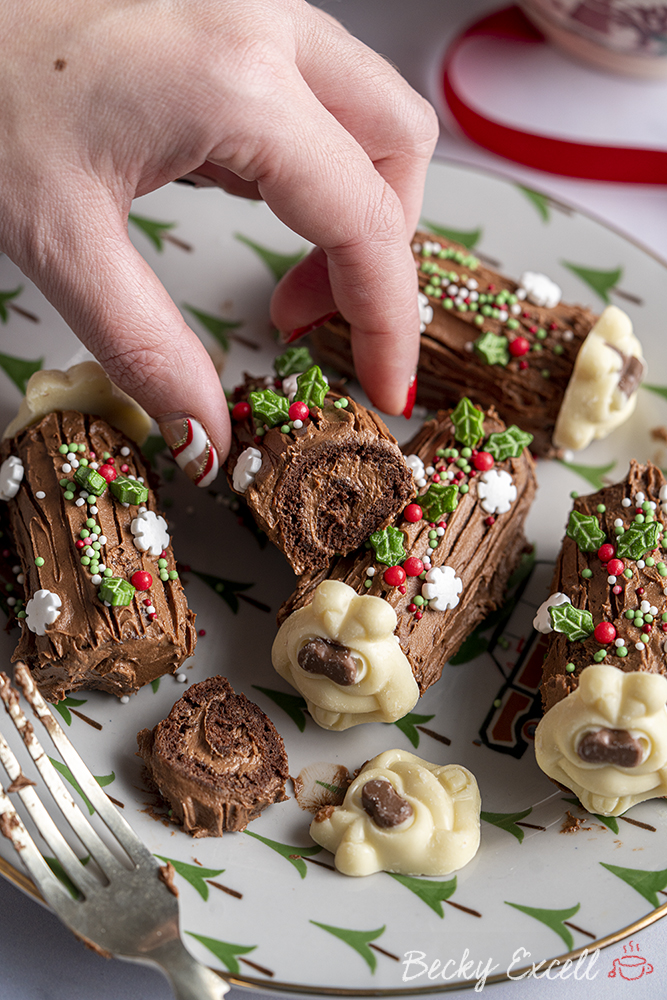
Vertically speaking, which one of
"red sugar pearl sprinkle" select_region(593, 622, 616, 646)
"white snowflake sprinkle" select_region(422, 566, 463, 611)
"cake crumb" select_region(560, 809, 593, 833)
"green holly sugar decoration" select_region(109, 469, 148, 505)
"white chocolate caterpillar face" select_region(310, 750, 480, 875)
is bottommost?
"white chocolate caterpillar face" select_region(310, 750, 480, 875)

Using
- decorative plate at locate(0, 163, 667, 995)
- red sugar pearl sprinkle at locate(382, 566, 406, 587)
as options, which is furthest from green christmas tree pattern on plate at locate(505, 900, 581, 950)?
red sugar pearl sprinkle at locate(382, 566, 406, 587)

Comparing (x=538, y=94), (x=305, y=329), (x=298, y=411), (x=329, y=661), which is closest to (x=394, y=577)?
(x=329, y=661)

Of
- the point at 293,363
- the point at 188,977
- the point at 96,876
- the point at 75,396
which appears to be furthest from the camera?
the point at 293,363

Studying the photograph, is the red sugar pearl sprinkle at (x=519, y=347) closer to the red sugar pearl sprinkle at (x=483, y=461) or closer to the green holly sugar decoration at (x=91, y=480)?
the red sugar pearl sprinkle at (x=483, y=461)

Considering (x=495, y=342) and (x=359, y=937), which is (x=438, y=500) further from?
(x=359, y=937)

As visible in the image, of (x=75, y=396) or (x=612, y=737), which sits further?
(x=75, y=396)

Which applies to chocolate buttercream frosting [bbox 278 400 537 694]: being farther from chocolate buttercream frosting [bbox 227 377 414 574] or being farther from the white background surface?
the white background surface
